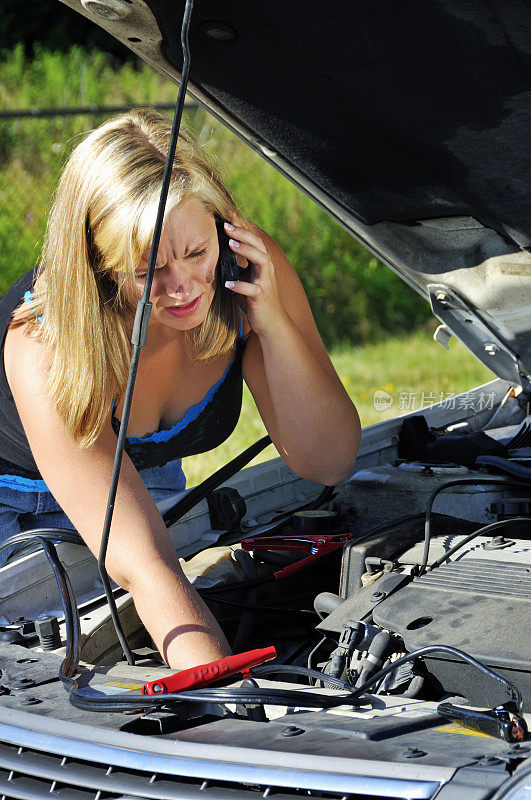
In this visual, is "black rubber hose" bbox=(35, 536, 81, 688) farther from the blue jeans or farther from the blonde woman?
the blue jeans

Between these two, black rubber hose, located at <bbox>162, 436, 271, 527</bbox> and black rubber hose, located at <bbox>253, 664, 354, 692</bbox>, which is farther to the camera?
black rubber hose, located at <bbox>162, 436, 271, 527</bbox>

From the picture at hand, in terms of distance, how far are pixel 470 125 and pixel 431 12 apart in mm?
264

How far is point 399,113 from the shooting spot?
60.1 inches

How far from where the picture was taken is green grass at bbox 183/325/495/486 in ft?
16.5

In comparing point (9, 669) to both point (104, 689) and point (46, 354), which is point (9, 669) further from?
point (46, 354)

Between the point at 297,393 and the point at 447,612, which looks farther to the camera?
the point at 297,393

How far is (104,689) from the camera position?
4.01ft

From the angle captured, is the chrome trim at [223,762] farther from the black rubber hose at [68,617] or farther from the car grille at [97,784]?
the black rubber hose at [68,617]

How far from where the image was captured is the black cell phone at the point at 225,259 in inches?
A: 61.4

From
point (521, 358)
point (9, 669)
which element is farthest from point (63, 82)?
point (9, 669)

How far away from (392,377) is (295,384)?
14.3ft

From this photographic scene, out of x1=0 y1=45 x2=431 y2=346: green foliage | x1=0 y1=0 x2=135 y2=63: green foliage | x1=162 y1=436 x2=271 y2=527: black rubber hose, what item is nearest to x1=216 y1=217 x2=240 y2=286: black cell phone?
x1=162 y1=436 x2=271 y2=527: black rubber hose

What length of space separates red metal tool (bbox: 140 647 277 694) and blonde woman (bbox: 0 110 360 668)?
0.12 metres

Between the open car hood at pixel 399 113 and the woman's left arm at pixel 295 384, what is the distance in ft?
0.69
